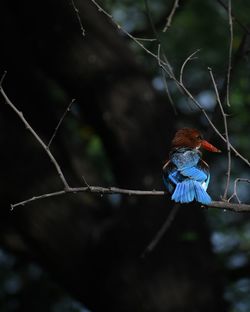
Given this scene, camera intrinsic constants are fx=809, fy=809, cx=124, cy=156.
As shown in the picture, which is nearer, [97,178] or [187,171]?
[187,171]

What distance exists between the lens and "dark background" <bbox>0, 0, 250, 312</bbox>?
474 centimetres

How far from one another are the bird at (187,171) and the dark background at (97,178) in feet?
1.29

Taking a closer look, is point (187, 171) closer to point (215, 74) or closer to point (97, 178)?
point (97, 178)

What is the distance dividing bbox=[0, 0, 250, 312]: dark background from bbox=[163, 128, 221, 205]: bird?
0.39m

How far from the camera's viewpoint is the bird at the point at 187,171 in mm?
3400

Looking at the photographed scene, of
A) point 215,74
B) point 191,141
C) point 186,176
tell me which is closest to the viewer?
point 186,176

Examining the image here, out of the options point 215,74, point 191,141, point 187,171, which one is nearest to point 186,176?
point 187,171

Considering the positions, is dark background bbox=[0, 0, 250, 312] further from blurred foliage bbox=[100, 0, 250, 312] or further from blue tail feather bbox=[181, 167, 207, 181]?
blue tail feather bbox=[181, 167, 207, 181]

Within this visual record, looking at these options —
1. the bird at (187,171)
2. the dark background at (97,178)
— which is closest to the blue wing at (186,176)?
the bird at (187,171)

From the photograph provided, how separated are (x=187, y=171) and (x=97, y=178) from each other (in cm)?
182

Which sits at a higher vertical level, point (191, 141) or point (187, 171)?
point (191, 141)

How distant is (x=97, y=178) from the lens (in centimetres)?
546

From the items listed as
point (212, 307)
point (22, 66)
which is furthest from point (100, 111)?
point (212, 307)

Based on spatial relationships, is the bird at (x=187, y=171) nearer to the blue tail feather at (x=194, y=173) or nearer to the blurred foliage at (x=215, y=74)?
the blue tail feather at (x=194, y=173)
